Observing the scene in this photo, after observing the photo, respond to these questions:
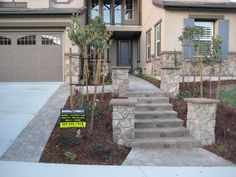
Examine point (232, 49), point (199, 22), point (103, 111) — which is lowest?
point (103, 111)

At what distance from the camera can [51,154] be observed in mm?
6820

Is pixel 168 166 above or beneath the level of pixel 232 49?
beneath

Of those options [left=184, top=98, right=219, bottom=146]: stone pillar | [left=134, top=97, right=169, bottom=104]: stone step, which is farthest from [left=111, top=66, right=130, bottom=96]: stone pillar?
[left=184, top=98, right=219, bottom=146]: stone pillar

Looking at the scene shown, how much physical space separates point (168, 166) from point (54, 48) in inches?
465

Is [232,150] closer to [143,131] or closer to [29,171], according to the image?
[143,131]

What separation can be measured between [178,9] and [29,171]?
37.1 ft

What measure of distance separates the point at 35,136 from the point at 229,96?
6.95 metres

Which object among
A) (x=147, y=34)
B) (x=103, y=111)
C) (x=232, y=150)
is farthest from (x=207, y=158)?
(x=147, y=34)

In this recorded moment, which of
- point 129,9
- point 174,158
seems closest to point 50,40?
point 129,9

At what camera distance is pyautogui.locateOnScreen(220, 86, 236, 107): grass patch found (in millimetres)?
10448

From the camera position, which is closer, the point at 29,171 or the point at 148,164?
the point at 29,171

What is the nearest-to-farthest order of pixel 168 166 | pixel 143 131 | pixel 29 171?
pixel 29 171 < pixel 168 166 < pixel 143 131

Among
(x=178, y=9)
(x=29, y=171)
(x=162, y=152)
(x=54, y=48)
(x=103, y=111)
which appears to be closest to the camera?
(x=29, y=171)

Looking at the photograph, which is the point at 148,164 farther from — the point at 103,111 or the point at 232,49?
the point at 232,49
